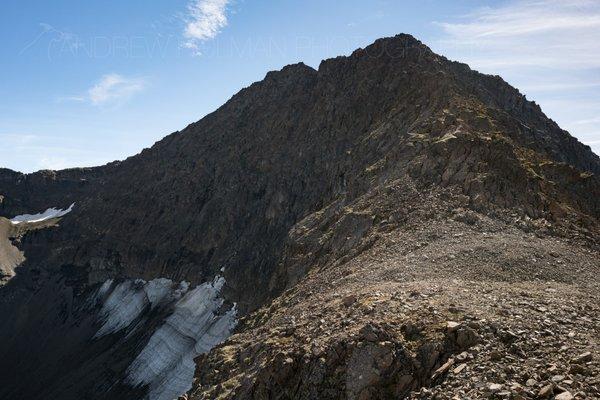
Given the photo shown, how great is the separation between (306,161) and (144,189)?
1932 inches

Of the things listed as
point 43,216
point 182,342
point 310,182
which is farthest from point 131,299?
point 43,216

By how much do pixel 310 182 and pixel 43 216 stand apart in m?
107

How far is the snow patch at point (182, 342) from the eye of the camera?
181ft

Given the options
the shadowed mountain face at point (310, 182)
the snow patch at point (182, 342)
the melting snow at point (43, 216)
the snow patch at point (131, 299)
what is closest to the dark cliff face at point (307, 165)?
the shadowed mountain face at point (310, 182)

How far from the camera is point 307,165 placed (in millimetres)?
67062

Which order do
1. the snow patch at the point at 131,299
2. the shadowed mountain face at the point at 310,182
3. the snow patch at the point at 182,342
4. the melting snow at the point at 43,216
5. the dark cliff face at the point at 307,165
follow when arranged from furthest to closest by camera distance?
the melting snow at the point at 43,216
the snow patch at the point at 131,299
the snow patch at the point at 182,342
the dark cliff face at the point at 307,165
the shadowed mountain face at the point at 310,182

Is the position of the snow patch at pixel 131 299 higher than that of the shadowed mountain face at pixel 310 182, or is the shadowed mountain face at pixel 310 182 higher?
the shadowed mountain face at pixel 310 182

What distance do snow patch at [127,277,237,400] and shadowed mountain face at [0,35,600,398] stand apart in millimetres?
2931

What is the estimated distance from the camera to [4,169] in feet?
525

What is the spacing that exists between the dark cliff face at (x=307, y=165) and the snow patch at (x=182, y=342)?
347 cm

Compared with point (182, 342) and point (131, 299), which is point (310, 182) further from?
point (131, 299)

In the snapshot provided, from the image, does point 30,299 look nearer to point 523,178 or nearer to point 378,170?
point 378,170

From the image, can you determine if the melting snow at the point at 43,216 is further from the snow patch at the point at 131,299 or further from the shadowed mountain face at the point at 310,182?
the snow patch at the point at 131,299

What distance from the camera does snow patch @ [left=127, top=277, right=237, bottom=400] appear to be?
5512 cm
